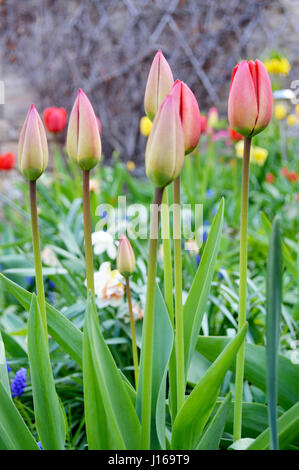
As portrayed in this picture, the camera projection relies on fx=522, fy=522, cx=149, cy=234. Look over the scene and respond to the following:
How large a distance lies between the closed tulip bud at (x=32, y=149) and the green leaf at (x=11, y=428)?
21 cm

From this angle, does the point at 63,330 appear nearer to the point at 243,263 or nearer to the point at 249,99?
the point at 243,263

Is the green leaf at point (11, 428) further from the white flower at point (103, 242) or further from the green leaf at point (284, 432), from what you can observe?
the white flower at point (103, 242)

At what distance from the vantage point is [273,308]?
16.3 inches

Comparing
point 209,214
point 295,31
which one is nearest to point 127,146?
point 295,31

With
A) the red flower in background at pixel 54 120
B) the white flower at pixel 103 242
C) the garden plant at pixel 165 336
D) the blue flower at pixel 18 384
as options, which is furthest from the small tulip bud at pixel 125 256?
the red flower in background at pixel 54 120

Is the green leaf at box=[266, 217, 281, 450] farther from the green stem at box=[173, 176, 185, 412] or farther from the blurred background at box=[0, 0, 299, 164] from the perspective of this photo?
the blurred background at box=[0, 0, 299, 164]

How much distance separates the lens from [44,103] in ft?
15.0

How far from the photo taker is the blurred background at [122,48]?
409 centimetres

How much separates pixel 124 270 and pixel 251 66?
0.30m

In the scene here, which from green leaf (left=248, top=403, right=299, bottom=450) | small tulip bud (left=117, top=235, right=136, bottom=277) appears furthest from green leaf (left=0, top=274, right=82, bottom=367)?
green leaf (left=248, top=403, right=299, bottom=450)

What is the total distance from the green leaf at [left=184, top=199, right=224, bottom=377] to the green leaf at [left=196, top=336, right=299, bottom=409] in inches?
2.3

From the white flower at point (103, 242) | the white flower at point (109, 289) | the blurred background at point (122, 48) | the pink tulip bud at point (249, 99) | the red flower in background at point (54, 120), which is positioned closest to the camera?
the pink tulip bud at point (249, 99)

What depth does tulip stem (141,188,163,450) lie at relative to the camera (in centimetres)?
45
